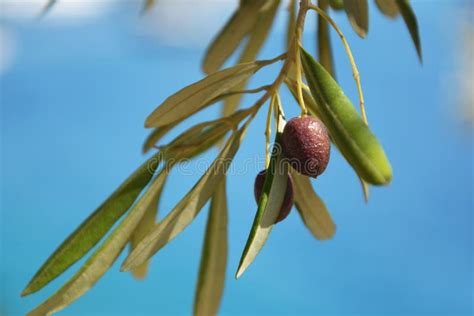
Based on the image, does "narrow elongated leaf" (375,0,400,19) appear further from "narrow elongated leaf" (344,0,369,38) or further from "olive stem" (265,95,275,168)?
"olive stem" (265,95,275,168)

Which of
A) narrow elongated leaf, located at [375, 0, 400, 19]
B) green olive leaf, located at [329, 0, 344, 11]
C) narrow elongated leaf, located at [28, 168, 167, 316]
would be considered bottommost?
narrow elongated leaf, located at [28, 168, 167, 316]

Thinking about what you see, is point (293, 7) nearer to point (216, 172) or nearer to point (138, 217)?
point (216, 172)

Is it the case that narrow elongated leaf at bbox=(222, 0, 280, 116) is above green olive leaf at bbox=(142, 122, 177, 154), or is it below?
above

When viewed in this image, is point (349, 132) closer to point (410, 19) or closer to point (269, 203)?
point (269, 203)

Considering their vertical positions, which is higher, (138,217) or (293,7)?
(293,7)

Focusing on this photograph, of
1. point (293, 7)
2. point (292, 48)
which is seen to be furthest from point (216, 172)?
point (293, 7)

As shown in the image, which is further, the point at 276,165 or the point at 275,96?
the point at 275,96

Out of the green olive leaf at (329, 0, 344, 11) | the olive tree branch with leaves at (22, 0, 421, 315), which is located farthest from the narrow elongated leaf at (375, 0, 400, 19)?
the green olive leaf at (329, 0, 344, 11)
